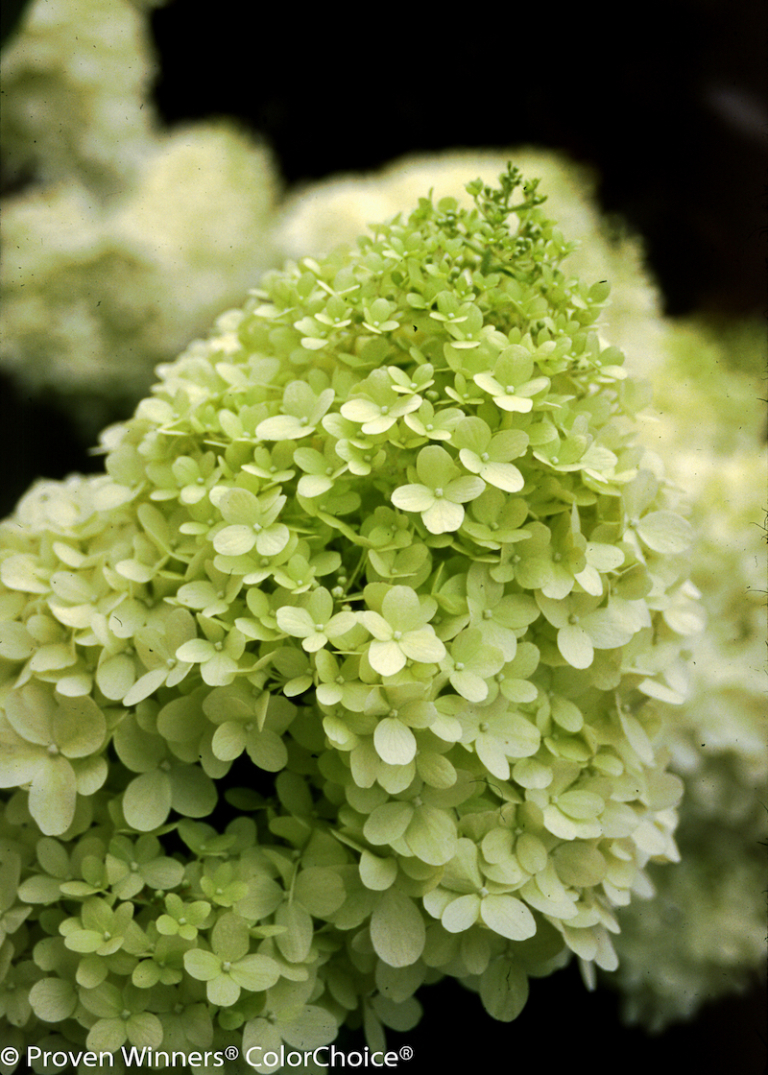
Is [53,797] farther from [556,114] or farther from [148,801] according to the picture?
[556,114]

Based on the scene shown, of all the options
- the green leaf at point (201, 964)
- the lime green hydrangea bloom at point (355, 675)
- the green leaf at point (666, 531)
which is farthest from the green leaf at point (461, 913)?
the green leaf at point (666, 531)

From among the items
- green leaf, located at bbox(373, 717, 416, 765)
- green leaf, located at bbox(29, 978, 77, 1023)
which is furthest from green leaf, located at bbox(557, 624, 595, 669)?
green leaf, located at bbox(29, 978, 77, 1023)

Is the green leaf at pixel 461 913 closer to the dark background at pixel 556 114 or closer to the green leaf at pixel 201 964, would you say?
the green leaf at pixel 201 964

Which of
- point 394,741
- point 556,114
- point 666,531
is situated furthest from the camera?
point 556,114

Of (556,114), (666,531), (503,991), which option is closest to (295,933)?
(503,991)

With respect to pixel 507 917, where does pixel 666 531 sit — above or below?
above

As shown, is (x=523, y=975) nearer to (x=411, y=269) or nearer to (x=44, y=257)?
(x=411, y=269)
